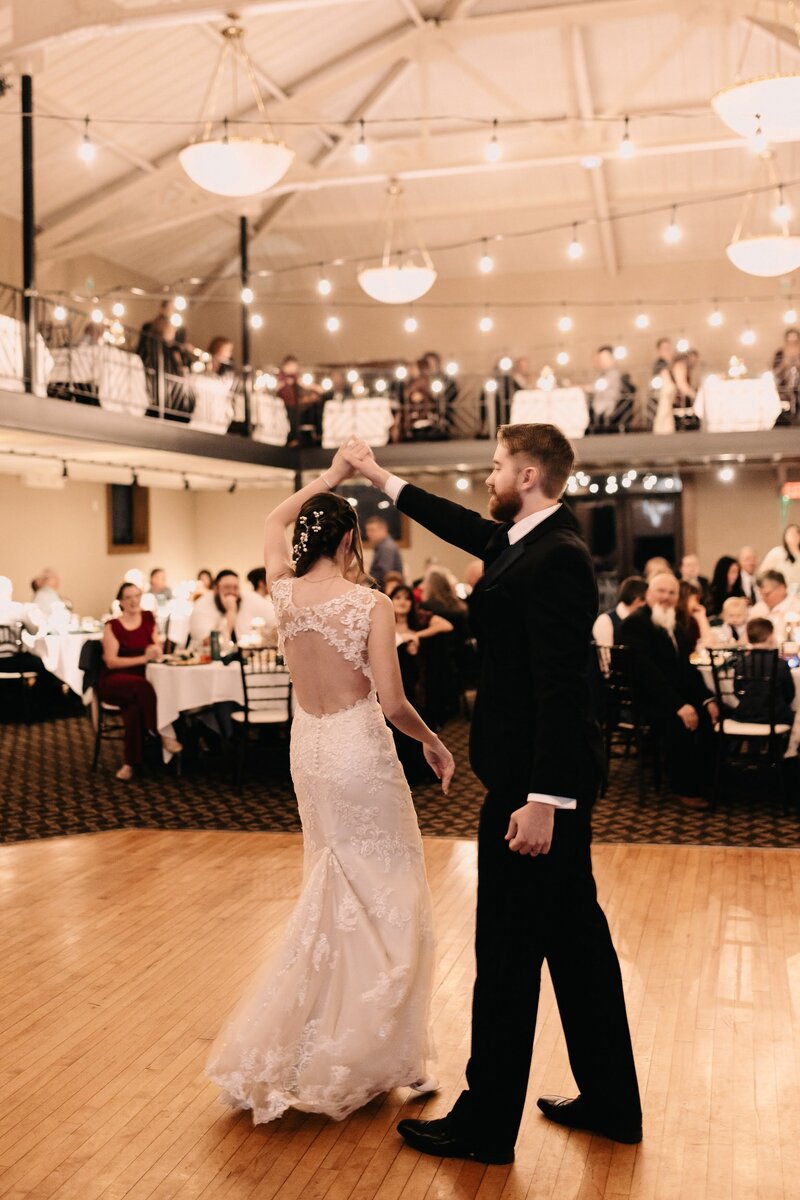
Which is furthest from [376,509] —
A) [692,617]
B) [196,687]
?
[196,687]

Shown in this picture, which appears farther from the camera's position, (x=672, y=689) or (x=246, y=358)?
(x=246, y=358)

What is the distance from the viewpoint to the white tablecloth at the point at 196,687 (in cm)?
751

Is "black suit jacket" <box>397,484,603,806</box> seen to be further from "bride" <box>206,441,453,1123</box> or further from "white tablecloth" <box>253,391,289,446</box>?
"white tablecloth" <box>253,391,289,446</box>

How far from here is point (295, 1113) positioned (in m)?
3.01

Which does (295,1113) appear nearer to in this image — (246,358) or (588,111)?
(246,358)

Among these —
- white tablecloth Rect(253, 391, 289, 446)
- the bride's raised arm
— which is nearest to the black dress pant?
the bride's raised arm

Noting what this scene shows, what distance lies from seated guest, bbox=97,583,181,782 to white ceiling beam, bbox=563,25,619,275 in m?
6.94

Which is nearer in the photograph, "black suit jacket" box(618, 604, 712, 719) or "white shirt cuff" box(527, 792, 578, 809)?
"white shirt cuff" box(527, 792, 578, 809)

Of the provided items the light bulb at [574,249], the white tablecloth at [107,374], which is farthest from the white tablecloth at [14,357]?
the light bulb at [574,249]

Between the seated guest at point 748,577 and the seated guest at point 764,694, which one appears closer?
the seated guest at point 764,694

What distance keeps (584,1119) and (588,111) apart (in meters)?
13.7

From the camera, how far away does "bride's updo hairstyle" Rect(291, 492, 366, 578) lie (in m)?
3.05

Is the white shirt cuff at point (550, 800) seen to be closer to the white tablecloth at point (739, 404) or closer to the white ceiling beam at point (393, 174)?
the white ceiling beam at point (393, 174)

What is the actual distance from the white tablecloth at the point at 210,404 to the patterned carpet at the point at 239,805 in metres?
5.63
